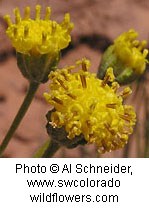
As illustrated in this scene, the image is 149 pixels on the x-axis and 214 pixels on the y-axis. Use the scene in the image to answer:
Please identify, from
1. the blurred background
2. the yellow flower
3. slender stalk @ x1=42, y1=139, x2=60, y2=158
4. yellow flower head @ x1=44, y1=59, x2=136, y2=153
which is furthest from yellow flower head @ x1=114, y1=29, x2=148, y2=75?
the blurred background

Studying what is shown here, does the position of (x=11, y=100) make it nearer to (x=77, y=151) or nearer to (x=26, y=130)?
(x=26, y=130)

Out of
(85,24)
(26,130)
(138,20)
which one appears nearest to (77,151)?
(26,130)

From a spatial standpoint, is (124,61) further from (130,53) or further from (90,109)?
(90,109)

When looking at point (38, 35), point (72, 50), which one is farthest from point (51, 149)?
point (72, 50)

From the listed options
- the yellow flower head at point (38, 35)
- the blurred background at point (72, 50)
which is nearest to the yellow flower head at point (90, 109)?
the yellow flower head at point (38, 35)
